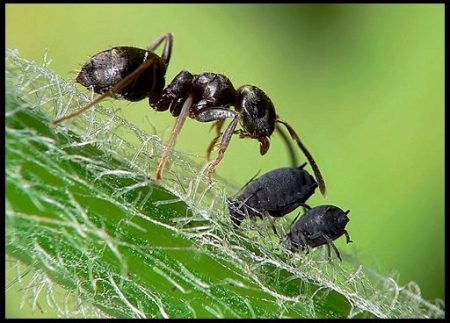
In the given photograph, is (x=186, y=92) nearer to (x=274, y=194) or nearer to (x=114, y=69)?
(x=114, y=69)

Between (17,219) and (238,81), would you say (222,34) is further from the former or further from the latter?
(17,219)

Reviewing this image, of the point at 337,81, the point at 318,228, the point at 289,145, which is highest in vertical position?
the point at 337,81

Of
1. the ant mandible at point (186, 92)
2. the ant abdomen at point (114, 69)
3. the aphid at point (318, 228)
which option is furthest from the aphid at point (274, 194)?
the ant abdomen at point (114, 69)

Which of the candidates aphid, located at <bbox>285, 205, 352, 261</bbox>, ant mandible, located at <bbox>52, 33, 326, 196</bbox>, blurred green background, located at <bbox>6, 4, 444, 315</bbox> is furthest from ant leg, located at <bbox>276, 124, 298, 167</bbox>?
aphid, located at <bbox>285, 205, 352, 261</bbox>

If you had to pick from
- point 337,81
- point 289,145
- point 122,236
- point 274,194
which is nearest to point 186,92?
point 289,145

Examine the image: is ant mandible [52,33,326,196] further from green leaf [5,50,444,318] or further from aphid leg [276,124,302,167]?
green leaf [5,50,444,318]

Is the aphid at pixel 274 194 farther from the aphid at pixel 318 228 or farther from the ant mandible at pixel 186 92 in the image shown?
the ant mandible at pixel 186 92
